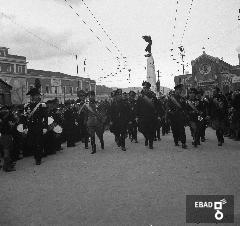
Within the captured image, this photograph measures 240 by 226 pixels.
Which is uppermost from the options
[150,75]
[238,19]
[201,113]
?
[238,19]

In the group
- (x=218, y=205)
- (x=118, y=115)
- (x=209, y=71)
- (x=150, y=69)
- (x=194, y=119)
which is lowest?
(x=218, y=205)

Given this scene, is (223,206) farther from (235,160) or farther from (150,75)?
(150,75)

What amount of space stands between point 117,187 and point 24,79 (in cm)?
6299

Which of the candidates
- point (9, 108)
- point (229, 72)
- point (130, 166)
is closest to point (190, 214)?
point (130, 166)

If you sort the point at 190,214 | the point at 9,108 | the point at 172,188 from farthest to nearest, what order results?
1. the point at 9,108
2. the point at 172,188
3. the point at 190,214

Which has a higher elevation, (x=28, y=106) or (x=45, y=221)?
(x=28, y=106)

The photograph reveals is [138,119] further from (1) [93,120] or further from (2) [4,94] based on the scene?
(2) [4,94]

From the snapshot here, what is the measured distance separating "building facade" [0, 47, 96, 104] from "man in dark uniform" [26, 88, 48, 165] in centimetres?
4084

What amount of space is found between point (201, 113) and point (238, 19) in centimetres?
1349

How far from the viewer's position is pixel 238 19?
2206cm

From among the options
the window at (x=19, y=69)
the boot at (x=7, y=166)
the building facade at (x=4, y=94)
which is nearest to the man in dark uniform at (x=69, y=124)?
the boot at (x=7, y=166)

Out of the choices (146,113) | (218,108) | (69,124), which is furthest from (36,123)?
(218,108)

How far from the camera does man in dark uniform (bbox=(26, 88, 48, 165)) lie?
9.54 meters

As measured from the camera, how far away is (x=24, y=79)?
65312 mm
